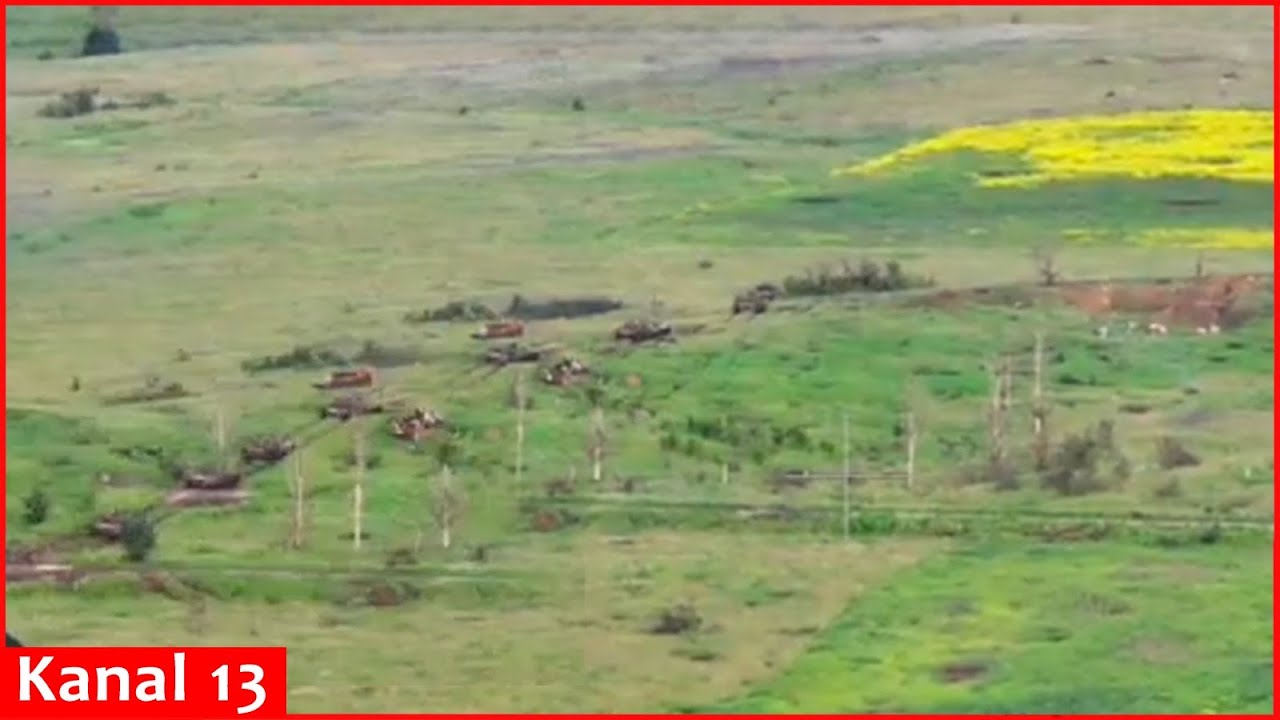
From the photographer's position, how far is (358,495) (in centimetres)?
3559

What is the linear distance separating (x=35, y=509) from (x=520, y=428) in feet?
16.4

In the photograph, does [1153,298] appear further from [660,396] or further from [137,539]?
[137,539]

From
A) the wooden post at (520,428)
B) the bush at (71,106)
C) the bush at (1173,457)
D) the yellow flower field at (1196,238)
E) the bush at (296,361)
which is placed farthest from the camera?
the bush at (71,106)

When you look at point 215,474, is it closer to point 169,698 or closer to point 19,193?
point 169,698

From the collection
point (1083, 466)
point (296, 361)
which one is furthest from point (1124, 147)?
point (1083, 466)

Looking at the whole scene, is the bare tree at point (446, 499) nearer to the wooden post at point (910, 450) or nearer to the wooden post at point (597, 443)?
the wooden post at point (597, 443)

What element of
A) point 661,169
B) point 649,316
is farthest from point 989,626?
point 661,169

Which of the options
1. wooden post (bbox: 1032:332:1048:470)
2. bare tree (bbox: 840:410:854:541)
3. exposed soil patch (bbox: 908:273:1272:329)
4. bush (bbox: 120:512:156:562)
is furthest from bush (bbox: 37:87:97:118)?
bush (bbox: 120:512:156:562)

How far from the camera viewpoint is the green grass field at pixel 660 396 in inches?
1225

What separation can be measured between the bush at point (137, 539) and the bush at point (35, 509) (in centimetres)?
97

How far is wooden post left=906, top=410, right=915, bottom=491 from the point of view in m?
37.3

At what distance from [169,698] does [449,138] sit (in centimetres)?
3903

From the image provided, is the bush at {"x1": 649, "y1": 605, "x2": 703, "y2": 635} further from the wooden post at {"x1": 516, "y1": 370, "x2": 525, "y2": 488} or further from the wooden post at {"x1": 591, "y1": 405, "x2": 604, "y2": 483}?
the wooden post at {"x1": 591, "y1": 405, "x2": 604, "y2": 483}

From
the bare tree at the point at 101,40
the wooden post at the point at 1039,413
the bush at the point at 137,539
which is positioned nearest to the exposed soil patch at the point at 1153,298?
the wooden post at the point at 1039,413
